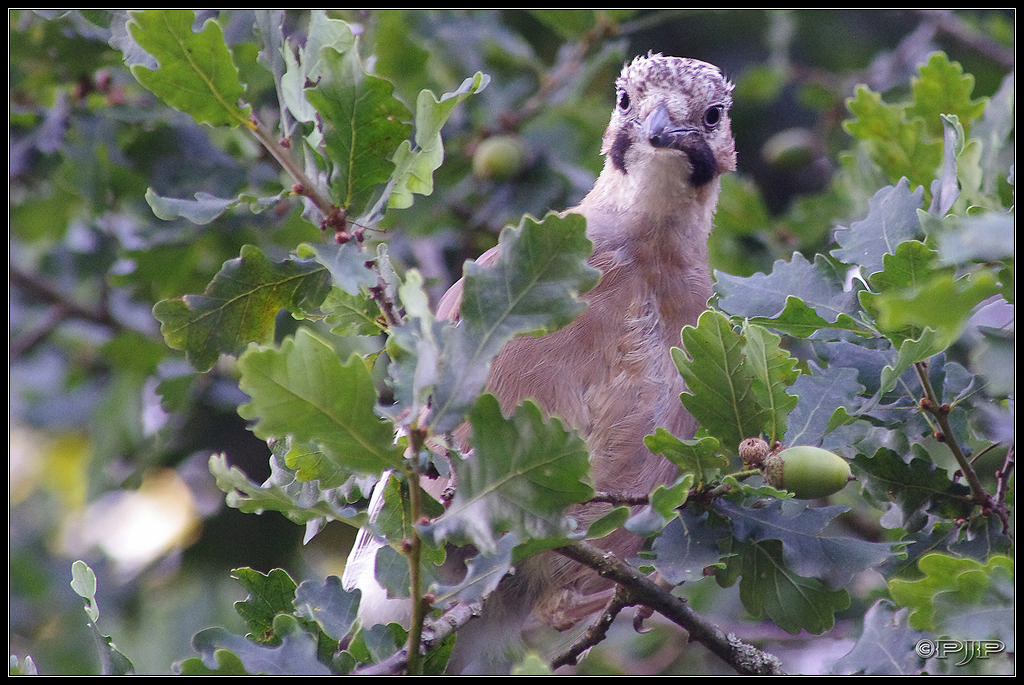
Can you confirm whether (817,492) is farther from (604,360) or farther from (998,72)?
(998,72)

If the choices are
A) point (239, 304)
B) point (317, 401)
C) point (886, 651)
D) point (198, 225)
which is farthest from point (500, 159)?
point (317, 401)

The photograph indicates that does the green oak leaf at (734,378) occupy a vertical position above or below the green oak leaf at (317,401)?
below

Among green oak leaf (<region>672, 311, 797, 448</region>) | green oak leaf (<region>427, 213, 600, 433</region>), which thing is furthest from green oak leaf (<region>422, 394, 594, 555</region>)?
green oak leaf (<region>672, 311, 797, 448</region>)

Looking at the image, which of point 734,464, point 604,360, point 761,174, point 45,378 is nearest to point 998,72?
point 761,174

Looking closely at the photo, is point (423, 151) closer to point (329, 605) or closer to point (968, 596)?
point (329, 605)

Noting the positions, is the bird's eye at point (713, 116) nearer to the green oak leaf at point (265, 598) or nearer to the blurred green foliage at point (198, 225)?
the blurred green foliage at point (198, 225)

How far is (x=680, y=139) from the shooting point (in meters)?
3.46

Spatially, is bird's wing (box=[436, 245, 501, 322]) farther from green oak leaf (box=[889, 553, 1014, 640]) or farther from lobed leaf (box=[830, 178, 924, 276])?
green oak leaf (box=[889, 553, 1014, 640])

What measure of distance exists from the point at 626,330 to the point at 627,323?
0.02 m

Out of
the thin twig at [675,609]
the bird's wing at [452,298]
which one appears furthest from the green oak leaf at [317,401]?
the bird's wing at [452,298]

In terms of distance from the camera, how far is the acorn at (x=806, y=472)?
6.85ft

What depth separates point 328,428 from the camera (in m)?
1.73

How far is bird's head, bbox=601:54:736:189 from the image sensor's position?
3.47 m

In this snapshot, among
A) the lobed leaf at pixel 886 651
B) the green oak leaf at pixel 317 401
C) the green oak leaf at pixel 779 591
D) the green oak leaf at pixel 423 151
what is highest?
the green oak leaf at pixel 423 151
